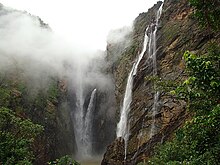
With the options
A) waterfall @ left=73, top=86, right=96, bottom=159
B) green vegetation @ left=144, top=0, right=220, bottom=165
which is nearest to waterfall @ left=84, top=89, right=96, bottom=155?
waterfall @ left=73, top=86, right=96, bottom=159

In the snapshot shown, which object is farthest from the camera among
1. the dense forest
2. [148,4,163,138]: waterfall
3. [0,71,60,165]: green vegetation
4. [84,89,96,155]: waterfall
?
[84,89,96,155]: waterfall

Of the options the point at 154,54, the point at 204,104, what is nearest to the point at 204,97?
the point at 204,104

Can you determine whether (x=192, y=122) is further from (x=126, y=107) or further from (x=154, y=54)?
(x=126, y=107)

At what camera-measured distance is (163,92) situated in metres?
25.6

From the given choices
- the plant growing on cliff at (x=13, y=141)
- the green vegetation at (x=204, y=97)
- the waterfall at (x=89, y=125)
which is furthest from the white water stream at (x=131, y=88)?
the green vegetation at (x=204, y=97)

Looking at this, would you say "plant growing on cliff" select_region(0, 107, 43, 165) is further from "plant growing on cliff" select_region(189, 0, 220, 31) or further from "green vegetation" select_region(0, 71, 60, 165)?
"green vegetation" select_region(0, 71, 60, 165)

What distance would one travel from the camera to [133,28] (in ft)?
155

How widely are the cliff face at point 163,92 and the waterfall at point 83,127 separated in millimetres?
12365

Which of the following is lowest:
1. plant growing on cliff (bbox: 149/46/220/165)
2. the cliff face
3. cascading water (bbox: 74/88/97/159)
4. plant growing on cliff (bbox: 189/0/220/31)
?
plant growing on cliff (bbox: 149/46/220/165)

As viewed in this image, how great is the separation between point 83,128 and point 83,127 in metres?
0.20

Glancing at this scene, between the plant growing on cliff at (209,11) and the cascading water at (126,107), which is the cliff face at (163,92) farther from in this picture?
the plant growing on cliff at (209,11)

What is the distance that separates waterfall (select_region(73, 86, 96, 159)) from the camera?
1703 inches

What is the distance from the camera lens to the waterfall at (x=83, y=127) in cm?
4325

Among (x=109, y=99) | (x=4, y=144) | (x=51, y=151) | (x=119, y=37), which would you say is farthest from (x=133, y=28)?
(x=4, y=144)
